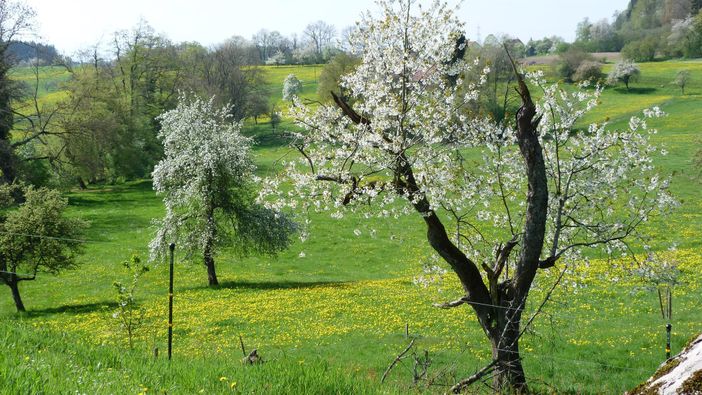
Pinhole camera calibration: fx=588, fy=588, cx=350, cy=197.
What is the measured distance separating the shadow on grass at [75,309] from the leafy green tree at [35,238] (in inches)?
48.3

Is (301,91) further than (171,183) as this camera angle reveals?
Yes

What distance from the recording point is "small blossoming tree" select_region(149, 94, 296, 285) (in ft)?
102

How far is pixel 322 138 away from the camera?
12477mm

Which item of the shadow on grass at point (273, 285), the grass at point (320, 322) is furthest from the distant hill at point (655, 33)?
the shadow on grass at point (273, 285)

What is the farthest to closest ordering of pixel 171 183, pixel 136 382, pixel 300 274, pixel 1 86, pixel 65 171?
pixel 65 171, pixel 1 86, pixel 300 274, pixel 171 183, pixel 136 382

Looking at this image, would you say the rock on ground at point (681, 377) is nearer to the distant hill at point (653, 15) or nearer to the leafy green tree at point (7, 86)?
the leafy green tree at point (7, 86)

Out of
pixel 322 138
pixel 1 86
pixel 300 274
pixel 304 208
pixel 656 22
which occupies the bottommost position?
pixel 300 274

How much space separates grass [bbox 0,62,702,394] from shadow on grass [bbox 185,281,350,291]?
117 millimetres

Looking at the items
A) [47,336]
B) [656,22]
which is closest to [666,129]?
[47,336]

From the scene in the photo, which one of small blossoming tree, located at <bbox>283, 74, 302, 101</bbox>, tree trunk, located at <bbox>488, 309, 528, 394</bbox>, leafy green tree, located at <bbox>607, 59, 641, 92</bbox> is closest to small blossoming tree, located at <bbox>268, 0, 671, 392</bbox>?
tree trunk, located at <bbox>488, 309, 528, 394</bbox>

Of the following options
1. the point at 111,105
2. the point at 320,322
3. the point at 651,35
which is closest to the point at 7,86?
the point at 111,105

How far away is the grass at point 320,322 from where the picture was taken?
547cm

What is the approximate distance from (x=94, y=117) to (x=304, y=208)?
50.1 metres

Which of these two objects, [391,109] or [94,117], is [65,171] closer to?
[94,117]
